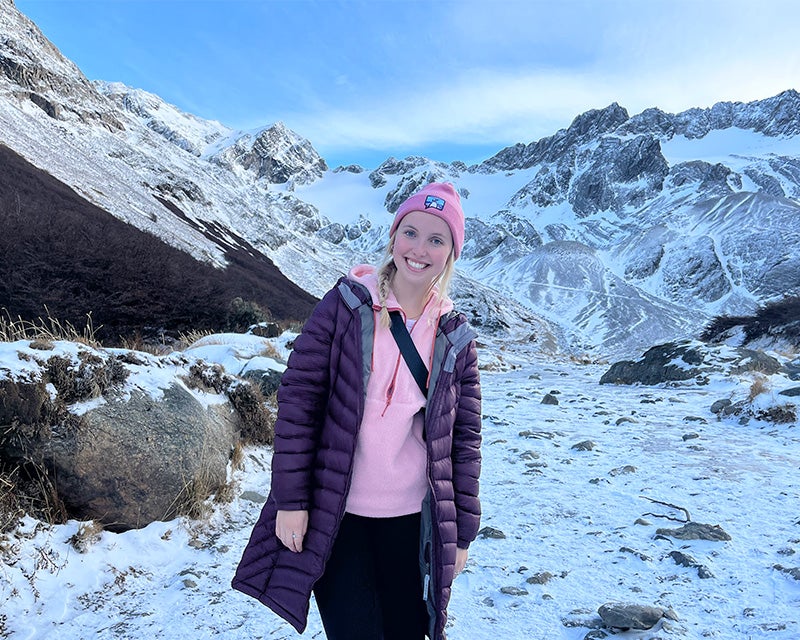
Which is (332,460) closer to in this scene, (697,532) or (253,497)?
(253,497)

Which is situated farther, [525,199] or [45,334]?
[525,199]

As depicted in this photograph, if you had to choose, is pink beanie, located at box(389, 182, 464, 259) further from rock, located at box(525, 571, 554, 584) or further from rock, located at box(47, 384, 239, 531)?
rock, located at box(47, 384, 239, 531)

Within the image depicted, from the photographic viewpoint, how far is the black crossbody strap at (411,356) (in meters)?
1.97

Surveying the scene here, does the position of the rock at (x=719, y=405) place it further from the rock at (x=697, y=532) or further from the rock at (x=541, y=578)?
the rock at (x=541, y=578)

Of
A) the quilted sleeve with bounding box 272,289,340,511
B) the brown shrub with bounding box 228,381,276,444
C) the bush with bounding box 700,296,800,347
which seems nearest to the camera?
the quilted sleeve with bounding box 272,289,340,511

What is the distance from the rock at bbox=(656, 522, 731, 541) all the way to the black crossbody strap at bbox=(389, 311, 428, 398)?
300 cm

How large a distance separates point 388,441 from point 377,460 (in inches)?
3.6

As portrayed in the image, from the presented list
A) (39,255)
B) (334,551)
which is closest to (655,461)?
(334,551)

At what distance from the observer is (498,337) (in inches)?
1709

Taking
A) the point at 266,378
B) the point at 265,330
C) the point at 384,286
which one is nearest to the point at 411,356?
the point at 384,286

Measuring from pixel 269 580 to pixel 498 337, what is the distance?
1679 inches

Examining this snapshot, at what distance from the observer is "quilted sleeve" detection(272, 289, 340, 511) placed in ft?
5.86

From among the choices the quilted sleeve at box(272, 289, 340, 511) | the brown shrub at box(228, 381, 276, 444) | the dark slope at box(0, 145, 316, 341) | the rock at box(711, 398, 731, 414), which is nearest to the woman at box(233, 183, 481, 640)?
the quilted sleeve at box(272, 289, 340, 511)

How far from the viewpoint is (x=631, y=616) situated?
2.66m
